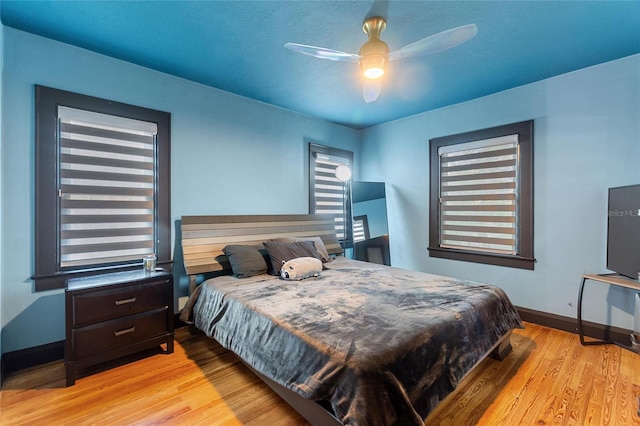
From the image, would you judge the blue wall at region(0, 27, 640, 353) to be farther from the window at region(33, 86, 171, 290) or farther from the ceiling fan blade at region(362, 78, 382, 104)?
the ceiling fan blade at region(362, 78, 382, 104)

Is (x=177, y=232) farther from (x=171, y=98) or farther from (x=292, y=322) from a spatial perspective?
(x=292, y=322)

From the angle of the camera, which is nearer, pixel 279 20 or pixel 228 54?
pixel 279 20

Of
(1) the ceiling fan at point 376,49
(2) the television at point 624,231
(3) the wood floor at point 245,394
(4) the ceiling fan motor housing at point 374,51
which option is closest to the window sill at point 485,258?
(2) the television at point 624,231

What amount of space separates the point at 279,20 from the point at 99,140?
199 cm

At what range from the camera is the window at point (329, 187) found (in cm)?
435

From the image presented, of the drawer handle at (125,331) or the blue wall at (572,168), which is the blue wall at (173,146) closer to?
the drawer handle at (125,331)

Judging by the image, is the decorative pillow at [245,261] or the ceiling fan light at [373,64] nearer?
the ceiling fan light at [373,64]

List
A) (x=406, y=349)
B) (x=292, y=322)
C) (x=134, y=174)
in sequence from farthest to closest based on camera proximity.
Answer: (x=134, y=174) → (x=292, y=322) → (x=406, y=349)

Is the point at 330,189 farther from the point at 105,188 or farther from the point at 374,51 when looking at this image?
the point at 105,188

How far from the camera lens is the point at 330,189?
4.62 m

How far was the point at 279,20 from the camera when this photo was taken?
82.9 inches

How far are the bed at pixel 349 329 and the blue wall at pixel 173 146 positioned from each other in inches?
24.3

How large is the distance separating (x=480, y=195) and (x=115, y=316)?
13.6 feet

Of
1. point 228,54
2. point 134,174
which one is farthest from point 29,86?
point 228,54
